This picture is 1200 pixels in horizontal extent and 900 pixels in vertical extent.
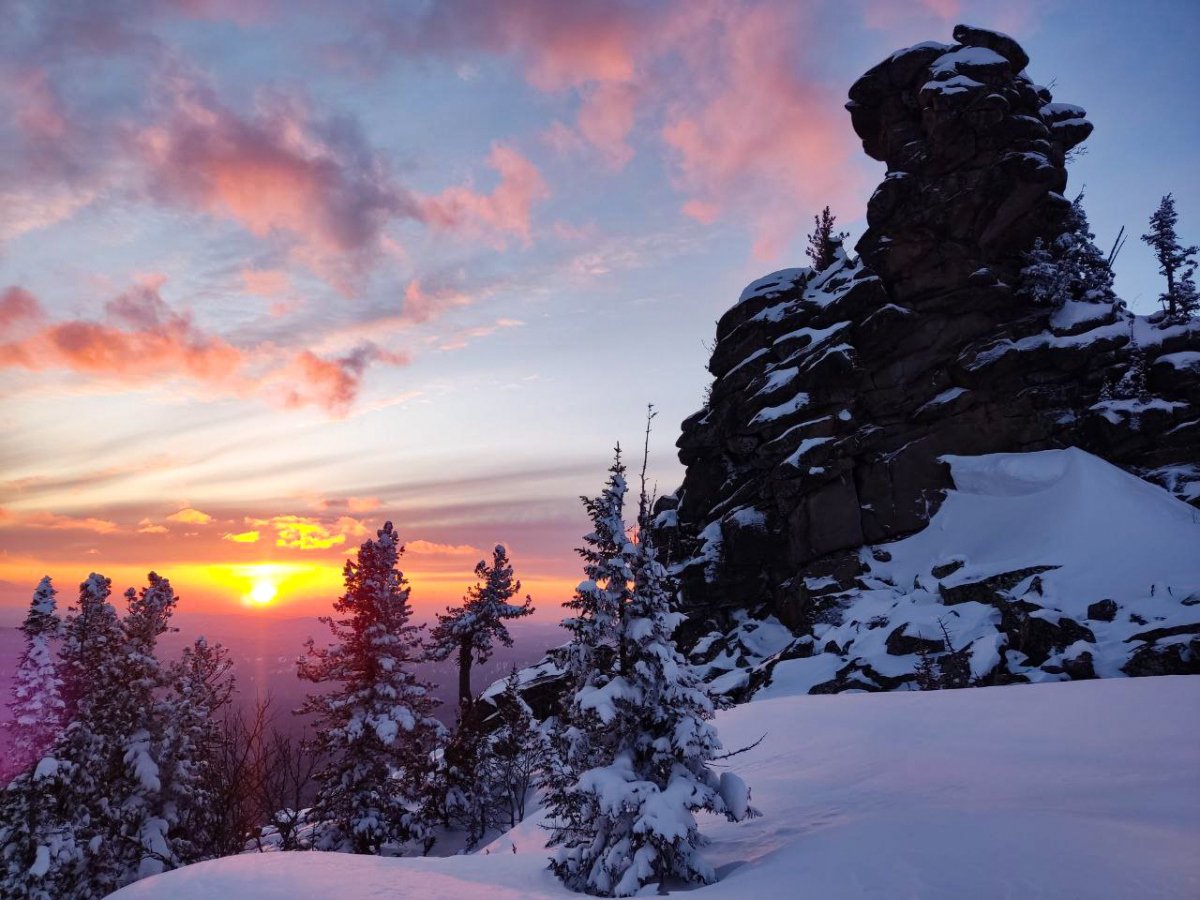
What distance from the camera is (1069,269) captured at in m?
37.0

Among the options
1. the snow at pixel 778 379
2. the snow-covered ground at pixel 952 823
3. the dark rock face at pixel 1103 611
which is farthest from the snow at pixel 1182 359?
the snow-covered ground at pixel 952 823

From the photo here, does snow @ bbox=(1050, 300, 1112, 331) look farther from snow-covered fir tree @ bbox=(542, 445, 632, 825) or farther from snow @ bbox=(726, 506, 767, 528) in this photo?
snow-covered fir tree @ bbox=(542, 445, 632, 825)

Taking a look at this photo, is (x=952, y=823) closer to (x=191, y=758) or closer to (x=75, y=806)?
(x=75, y=806)

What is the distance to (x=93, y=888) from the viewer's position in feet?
58.9

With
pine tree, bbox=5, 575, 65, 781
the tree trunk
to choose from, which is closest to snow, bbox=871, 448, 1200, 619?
the tree trunk

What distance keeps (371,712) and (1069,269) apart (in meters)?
44.6

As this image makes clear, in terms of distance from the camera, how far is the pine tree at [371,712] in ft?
71.3

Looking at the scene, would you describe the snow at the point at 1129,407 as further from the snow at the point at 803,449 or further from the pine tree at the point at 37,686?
the pine tree at the point at 37,686

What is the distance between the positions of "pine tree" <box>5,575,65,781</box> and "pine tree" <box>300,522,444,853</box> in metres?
11.8

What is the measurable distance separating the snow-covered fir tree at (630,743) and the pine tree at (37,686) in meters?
26.4

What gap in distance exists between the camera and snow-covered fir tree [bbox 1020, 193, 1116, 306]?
37062 millimetres

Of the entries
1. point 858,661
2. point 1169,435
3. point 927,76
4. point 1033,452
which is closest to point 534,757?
point 858,661

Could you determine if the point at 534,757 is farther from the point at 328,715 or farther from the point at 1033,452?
the point at 1033,452

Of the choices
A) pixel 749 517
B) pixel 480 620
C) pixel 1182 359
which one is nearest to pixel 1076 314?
pixel 1182 359
